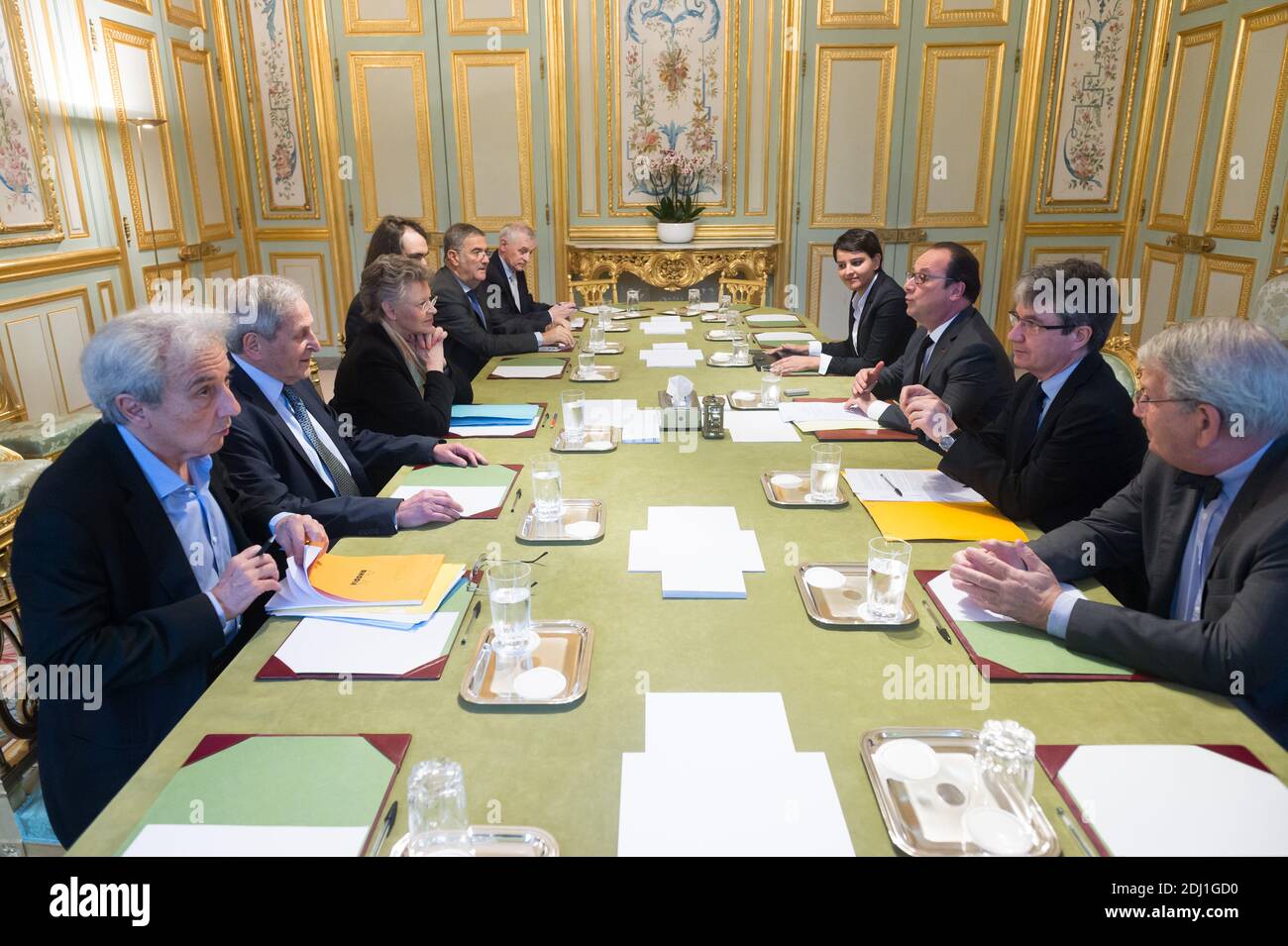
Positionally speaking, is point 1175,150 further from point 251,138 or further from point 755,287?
point 251,138

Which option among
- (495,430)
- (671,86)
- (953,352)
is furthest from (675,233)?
(495,430)

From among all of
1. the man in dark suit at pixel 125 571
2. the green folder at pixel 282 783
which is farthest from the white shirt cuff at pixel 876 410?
the green folder at pixel 282 783

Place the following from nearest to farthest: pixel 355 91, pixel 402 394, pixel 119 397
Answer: pixel 119 397 → pixel 402 394 → pixel 355 91

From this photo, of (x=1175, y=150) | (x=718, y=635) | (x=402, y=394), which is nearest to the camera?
(x=718, y=635)

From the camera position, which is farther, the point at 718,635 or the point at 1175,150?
the point at 1175,150

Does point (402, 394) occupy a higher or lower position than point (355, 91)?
lower

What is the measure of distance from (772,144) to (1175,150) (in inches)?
102

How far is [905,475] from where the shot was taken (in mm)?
2264

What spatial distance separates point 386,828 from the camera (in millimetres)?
1065

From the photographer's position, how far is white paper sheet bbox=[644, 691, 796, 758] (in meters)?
1.20

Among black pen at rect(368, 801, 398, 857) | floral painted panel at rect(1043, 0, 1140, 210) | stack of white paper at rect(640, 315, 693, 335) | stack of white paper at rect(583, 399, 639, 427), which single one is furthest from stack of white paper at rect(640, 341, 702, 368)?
floral painted panel at rect(1043, 0, 1140, 210)

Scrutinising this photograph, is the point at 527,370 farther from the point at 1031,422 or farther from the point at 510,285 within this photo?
the point at 1031,422

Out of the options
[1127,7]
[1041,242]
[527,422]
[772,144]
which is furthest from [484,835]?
[1127,7]

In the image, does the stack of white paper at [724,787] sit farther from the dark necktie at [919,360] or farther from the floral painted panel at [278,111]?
the floral painted panel at [278,111]
